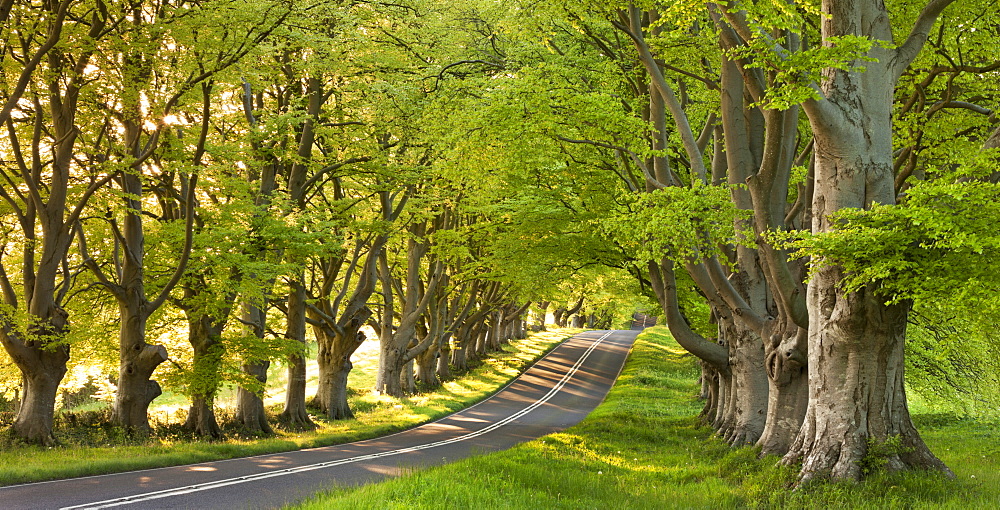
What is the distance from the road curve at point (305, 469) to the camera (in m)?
9.72

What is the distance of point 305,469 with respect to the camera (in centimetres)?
1333

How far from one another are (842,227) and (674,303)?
813 cm

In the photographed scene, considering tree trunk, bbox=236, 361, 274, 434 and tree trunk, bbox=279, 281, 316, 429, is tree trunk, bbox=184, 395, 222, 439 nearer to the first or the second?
tree trunk, bbox=236, 361, 274, 434

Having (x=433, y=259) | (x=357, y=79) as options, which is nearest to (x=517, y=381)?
(x=433, y=259)

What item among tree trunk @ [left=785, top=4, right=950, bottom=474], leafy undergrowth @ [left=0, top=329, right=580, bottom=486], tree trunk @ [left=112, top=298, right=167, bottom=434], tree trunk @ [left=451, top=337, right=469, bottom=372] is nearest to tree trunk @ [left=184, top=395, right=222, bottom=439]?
leafy undergrowth @ [left=0, top=329, right=580, bottom=486]

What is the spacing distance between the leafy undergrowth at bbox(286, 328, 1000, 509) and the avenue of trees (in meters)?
0.65

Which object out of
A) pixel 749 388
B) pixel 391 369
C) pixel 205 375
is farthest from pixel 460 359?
pixel 749 388

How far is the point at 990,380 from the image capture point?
54.7ft

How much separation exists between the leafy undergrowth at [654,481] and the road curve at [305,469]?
1.84m

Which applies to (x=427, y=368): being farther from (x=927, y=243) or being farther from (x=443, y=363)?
(x=927, y=243)

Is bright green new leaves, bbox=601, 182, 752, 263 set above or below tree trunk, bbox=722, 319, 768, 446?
above

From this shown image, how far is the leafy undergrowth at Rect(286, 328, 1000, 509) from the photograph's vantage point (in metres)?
8.11

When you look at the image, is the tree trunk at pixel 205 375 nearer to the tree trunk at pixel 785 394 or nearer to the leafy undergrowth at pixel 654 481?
the leafy undergrowth at pixel 654 481

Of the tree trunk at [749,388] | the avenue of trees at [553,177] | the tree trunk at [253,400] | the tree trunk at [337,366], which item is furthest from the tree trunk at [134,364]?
the tree trunk at [749,388]
